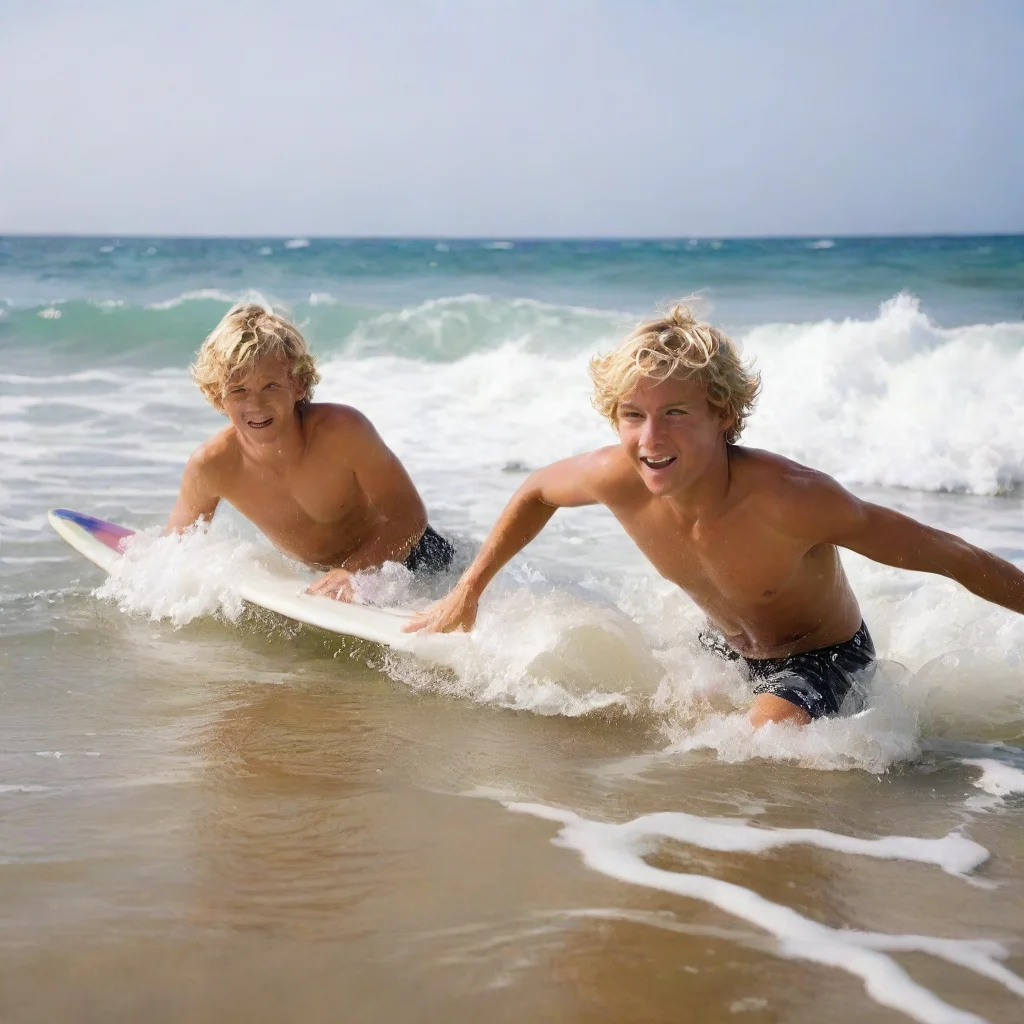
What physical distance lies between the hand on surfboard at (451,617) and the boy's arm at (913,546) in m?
1.27

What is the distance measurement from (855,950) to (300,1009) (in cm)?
107

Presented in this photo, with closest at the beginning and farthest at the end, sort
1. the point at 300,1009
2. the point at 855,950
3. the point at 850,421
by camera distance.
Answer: the point at 300,1009 → the point at 855,950 → the point at 850,421

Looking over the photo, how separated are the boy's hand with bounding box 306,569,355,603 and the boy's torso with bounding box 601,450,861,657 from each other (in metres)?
1.44

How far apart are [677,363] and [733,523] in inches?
21.9

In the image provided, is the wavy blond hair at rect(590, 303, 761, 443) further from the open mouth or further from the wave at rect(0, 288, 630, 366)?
the wave at rect(0, 288, 630, 366)

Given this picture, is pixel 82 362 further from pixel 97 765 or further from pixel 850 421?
pixel 97 765

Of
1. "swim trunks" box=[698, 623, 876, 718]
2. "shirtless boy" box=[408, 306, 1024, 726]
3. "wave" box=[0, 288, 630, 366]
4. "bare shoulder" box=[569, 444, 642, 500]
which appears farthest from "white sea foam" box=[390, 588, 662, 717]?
"wave" box=[0, 288, 630, 366]

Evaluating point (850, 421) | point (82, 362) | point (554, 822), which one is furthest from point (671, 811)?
point (82, 362)

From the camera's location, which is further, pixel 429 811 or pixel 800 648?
pixel 800 648

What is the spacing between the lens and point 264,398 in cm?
474

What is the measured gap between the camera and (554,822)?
3057 millimetres

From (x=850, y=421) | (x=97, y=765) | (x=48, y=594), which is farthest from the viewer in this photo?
(x=850, y=421)

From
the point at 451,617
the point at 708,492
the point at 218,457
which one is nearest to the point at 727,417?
the point at 708,492

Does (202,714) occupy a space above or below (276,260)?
below
